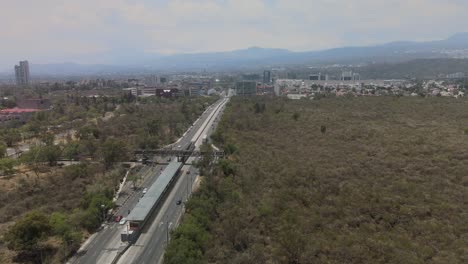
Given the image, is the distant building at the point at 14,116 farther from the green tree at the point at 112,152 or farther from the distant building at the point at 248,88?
the distant building at the point at 248,88

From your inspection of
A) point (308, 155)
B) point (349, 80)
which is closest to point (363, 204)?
point (308, 155)

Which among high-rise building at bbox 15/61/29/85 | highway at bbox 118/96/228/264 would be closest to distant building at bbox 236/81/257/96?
highway at bbox 118/96/228/264

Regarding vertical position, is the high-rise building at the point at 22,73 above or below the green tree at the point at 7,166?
above

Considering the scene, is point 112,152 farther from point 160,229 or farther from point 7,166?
point 160,229

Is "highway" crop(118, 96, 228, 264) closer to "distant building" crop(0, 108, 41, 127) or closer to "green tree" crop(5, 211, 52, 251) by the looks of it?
"green tree" crop(5, 211, 52, 251)

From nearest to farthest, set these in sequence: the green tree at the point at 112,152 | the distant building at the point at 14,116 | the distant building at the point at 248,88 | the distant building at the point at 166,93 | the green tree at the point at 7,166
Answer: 1. the green tree at the point at 7,166
2. the green tree at the point at 112,152
3. the distant building at the point at 14,116
4. the distant building at the point at 166,93
5. the distant building at the point at 248,88

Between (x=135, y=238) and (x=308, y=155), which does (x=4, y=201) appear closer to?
(x=135, y=238)

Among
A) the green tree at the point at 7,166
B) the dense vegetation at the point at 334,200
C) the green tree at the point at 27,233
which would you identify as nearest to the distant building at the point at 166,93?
the dense vegetation at the point at 334,200
